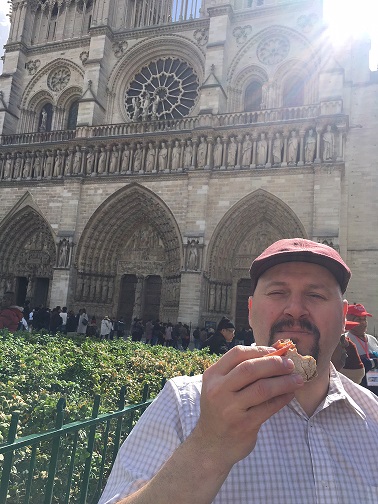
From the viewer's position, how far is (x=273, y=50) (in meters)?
18.1

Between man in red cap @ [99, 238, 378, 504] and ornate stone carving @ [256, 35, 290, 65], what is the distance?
18714 millimetres

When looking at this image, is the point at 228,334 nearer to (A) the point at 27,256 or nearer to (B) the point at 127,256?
(B) the point at 127,256

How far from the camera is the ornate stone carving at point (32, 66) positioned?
72.2 ft

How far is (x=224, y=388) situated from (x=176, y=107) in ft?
65.8

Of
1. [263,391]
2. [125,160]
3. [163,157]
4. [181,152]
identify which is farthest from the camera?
[125,160]

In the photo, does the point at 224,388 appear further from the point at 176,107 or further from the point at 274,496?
the point at 176,107

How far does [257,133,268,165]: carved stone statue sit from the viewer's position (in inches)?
635

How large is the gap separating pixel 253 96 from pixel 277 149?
4011mm

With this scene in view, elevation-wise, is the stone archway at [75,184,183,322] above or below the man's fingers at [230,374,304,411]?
above

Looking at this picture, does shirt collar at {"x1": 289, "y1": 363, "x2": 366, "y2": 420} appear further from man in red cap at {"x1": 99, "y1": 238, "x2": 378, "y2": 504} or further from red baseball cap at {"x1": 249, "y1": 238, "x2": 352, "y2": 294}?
red baseball cap at {"x1": 249, "y1": 238, "x2": 352, "y2": 294}

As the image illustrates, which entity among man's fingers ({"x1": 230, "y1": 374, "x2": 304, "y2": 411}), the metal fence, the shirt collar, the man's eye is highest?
the man's eye

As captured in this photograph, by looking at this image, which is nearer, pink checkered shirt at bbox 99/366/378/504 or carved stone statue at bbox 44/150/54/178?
pink checkered shirt at bbox 99/366/378/504

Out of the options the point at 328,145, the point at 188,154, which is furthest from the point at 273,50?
the point at 188,154

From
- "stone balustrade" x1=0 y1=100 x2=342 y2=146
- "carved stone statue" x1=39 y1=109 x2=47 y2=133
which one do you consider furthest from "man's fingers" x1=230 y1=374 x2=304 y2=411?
"carved stone statue" x1=39 y1=109 x2=47 y2=133
